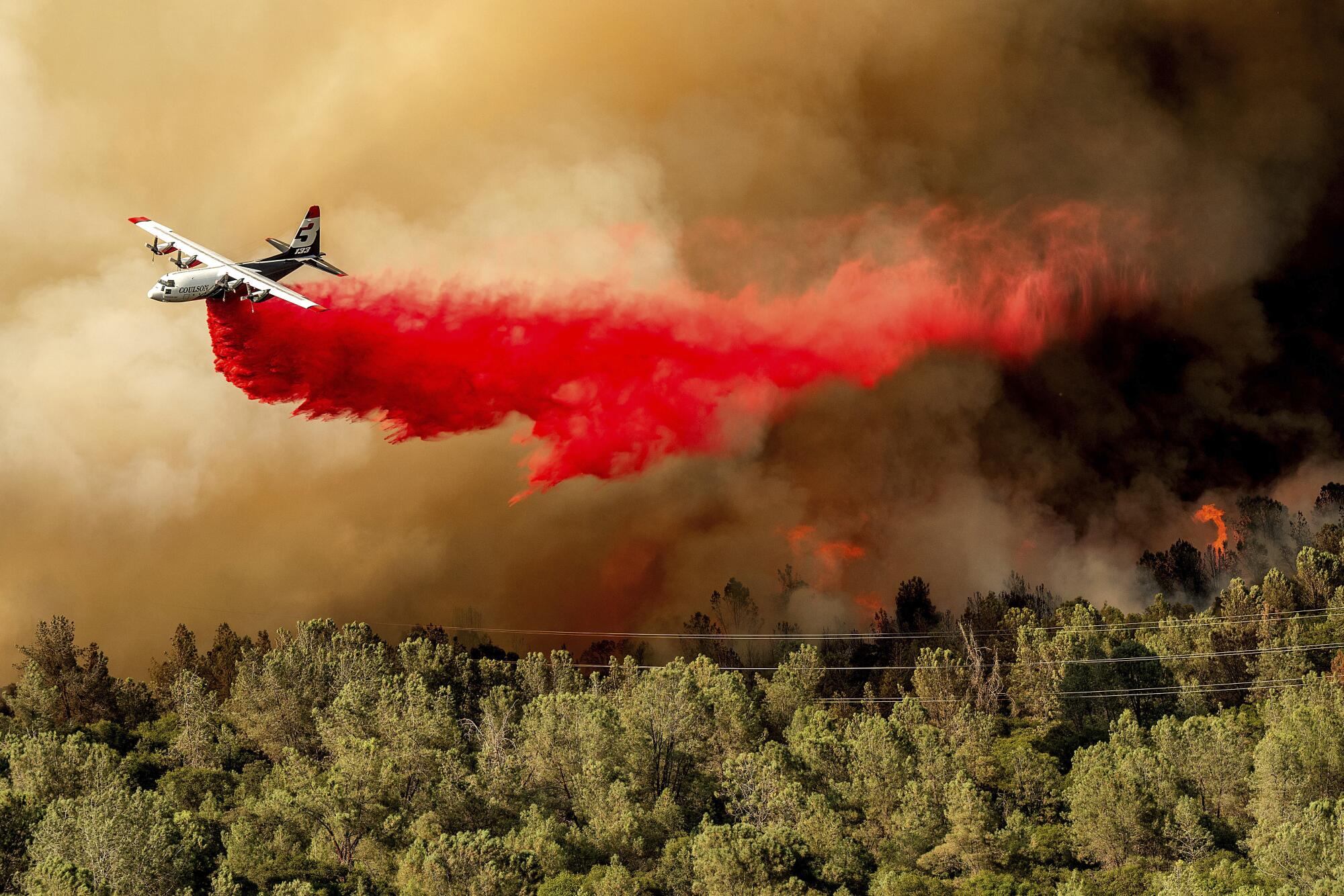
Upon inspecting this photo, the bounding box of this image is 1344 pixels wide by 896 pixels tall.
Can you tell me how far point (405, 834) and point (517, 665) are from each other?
2193 inches

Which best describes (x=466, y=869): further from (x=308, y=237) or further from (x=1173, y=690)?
(x=1173, y=690)

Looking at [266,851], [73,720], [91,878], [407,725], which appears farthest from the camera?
[73,720]

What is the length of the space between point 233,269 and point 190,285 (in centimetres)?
284

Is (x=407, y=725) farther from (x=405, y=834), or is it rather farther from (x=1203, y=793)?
(x=1203, y=793)

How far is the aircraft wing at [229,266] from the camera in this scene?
86.9 metres

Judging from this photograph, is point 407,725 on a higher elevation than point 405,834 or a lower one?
higher

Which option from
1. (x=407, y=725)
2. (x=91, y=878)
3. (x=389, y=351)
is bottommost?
(x=91, y=878)

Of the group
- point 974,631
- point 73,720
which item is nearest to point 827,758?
point 974,631

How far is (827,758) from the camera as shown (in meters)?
96.1

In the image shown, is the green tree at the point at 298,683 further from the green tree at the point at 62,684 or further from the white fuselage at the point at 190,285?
the white fuselage at the point at 190,285

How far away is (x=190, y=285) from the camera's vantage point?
285 feet

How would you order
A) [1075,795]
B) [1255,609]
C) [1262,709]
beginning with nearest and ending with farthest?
[1075,795] < [1262,709] < [1255,609]

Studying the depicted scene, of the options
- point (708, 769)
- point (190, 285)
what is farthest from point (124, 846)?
point (708, 769)

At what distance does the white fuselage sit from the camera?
86438mm
